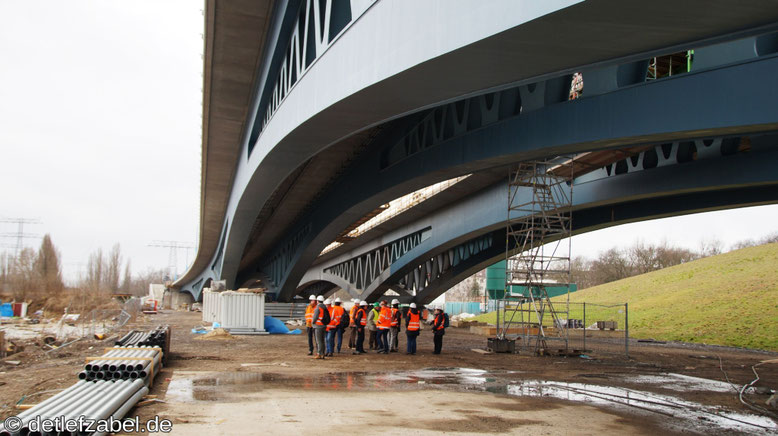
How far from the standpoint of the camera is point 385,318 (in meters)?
18.9

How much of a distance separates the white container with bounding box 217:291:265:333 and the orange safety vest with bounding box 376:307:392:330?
1053 centimetres

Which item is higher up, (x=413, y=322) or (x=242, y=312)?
(x=413, y=322)

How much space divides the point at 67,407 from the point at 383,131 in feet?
51.1

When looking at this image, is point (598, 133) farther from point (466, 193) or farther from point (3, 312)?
point (3, 312)

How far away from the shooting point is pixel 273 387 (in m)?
10.9

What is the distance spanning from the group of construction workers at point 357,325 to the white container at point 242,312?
8817mm

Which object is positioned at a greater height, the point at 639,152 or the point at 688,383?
the point at 639,152

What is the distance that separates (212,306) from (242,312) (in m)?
5.97

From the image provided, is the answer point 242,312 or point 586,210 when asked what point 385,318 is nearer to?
point 242,312

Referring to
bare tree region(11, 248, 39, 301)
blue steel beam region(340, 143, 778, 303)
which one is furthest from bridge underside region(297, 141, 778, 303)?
bare tree region(11, 248, 39, 301)

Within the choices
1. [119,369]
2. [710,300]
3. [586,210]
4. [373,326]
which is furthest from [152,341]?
[710,300]

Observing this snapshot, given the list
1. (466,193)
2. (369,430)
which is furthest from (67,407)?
(466,193)

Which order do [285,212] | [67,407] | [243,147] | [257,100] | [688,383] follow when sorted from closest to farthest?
[67,407], [688,383], [257,100], [243,147], [285,212]

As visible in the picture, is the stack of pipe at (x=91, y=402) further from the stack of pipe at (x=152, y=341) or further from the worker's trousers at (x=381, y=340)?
the worker's trousers at (x=381, y=340)
